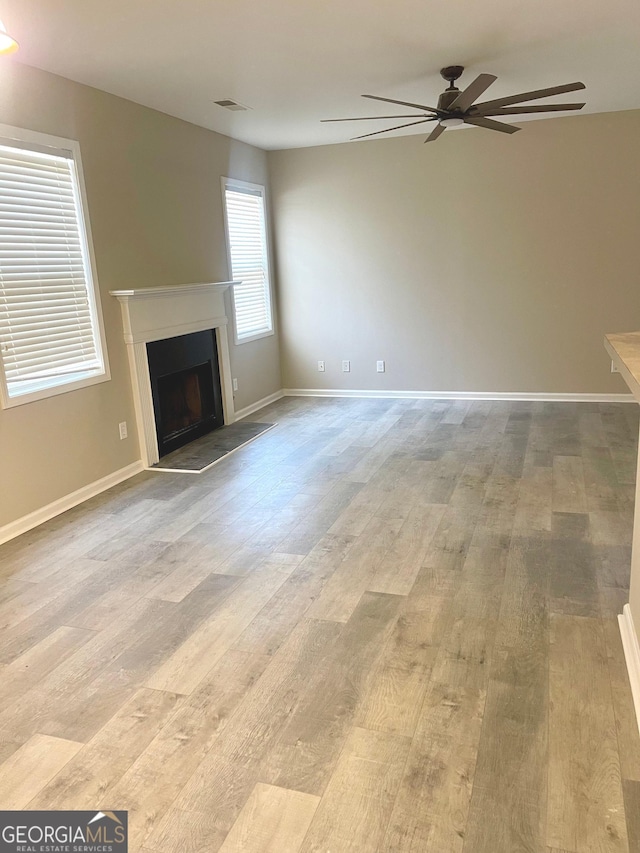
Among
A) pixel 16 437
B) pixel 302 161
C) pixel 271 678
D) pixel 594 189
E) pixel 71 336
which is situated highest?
pixel 302 161

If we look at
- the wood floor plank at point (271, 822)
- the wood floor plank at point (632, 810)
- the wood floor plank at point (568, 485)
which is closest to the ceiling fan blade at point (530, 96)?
the wood floor plank at point (568, 485)

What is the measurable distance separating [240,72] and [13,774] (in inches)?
156

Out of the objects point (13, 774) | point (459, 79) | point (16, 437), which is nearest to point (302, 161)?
point (459, 79)

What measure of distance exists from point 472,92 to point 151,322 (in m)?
2.74

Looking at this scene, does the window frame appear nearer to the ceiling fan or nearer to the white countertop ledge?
the ceiling fan

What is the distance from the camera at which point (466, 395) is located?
670cm

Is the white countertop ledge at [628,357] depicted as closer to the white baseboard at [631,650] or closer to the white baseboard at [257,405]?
the white baseboard at [631,650]

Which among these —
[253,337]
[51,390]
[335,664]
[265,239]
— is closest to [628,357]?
[335,664]

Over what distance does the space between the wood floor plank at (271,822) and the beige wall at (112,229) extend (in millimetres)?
2571

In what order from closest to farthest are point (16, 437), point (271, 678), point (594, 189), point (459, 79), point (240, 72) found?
point (271, 678) < point (16, 437) < point (240, 72) < point (459, 79) < point (594, 189)

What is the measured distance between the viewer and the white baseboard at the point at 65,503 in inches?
145

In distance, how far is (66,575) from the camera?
125 inches

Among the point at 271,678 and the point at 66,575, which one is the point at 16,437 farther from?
the point at 271,678

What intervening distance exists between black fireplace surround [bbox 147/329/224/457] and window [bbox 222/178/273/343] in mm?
727
